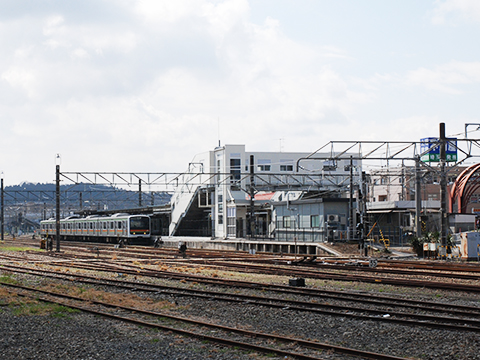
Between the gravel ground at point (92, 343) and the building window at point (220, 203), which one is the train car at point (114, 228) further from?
the gravel ground at point (92, 343)

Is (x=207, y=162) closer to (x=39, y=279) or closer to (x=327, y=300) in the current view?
(x=39, y=279)

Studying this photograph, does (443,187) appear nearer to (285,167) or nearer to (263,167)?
(263,167)

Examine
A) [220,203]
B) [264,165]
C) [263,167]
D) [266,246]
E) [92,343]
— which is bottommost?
[92,343]

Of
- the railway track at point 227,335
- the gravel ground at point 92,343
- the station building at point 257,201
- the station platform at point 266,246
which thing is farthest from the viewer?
the station building at point 257,201

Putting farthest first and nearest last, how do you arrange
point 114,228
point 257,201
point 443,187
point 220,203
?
point 220,203
point 257,201
point 114,228
point 443,187

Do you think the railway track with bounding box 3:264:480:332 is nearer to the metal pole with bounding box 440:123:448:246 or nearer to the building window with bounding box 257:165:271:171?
the metal pole with bounding box 440:123:448:246

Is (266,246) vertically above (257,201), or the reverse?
(257,201)

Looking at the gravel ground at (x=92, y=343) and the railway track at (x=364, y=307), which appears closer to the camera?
the gravel ground at (x=92, y=343)

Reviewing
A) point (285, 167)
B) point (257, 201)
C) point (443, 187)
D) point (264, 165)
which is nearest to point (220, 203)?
point (257, 201)

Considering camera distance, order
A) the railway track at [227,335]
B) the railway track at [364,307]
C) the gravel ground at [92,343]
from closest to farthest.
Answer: the railway track at [227,335] < the gravel ground at [92,343] < the railway track at [364,307]

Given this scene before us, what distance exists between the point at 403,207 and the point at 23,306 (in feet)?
117

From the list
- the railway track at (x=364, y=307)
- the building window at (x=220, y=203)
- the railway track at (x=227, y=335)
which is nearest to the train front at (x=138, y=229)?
the building window at (x=220, y=203)

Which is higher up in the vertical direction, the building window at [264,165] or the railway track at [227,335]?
the building window at [264,165]

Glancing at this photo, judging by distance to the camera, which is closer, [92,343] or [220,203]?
[92,343]
